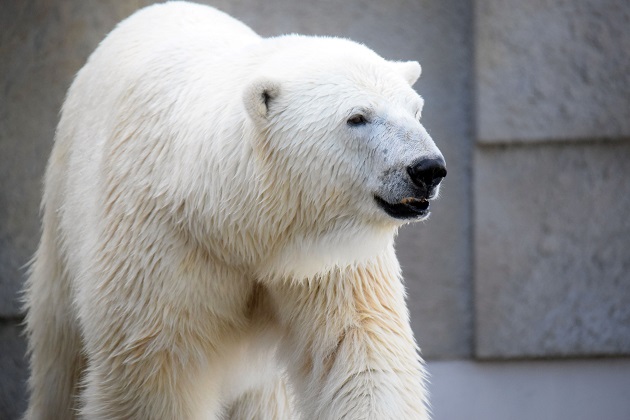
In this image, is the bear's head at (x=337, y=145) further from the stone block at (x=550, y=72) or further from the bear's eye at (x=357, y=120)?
the stone block at (x=550, y=72)

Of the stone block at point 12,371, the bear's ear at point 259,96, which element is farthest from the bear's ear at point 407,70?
the stone block at point 12,371

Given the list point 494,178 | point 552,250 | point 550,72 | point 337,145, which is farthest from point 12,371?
point 550,72

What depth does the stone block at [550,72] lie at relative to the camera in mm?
4113

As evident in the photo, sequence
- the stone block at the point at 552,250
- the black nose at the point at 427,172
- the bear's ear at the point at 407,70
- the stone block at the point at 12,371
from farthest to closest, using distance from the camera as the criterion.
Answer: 1. the stone block at the point at 12,371
2. the stone block at the point at 552,250
3. the bear's ear at the point at 407,70
4. the black nose at the point at 427,172

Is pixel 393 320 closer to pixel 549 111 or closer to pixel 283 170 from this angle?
pixel 283 170

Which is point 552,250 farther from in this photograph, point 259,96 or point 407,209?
point 259,96

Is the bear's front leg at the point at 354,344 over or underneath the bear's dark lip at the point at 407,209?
underneath

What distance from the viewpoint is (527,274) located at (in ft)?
14.1

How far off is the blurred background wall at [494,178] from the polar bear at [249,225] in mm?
1305

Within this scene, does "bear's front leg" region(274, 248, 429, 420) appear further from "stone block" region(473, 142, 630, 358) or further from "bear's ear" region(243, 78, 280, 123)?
"stone block" region(473, 142, 630, 358)

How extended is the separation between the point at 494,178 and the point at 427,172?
1962mm

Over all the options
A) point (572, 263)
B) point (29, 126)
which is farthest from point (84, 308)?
point (572, 263)

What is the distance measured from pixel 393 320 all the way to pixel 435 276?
5.65 feet

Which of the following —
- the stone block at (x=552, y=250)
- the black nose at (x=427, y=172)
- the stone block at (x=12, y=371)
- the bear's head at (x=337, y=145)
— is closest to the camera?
the black nose at (x=427, y=172)
